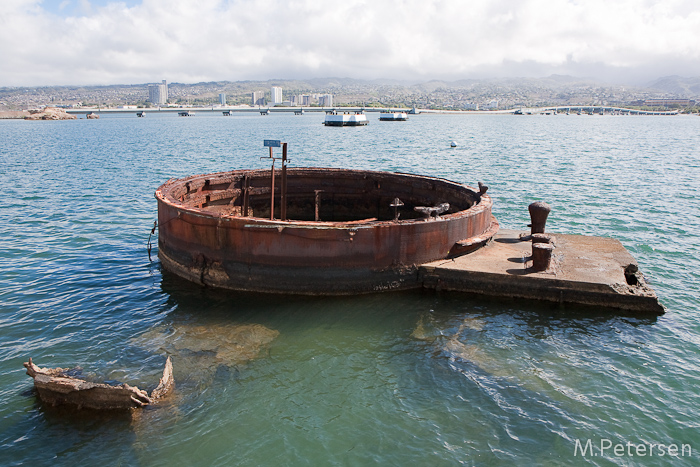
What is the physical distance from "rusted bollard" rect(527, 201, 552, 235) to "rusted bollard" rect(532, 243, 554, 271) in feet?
6.17

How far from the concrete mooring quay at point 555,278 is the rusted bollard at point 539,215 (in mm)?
843

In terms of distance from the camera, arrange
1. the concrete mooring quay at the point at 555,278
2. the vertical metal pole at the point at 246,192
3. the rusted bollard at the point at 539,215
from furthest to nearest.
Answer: the vertical metal pole at the point at 246,192 < the rusted bollard at the point at 539,215 < the concrete mooring quay at the point at 555,278

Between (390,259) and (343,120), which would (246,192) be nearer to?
(390,259)

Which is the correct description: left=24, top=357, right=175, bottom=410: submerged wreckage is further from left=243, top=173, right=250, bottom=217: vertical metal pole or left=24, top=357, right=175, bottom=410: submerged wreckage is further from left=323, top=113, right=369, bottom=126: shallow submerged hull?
left=323, top=113, right=369, bottom=126: shallow submerged hull

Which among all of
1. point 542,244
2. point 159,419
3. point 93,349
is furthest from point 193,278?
point 542,244

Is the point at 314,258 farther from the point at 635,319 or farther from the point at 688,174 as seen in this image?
the point at 688,174

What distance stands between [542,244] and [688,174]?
31326 millimetres

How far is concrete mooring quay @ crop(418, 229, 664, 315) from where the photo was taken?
10.4 meters

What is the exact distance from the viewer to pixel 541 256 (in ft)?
35.8

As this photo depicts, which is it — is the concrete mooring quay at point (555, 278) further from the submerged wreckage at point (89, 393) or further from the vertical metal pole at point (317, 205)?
the submerged wreckage at point (89, 393)

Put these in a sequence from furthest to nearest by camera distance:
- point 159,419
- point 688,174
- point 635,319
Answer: point 688,174, point 635,319, point 159,419

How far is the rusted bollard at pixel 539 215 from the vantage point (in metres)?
12.6

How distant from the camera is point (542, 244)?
10.9 meters

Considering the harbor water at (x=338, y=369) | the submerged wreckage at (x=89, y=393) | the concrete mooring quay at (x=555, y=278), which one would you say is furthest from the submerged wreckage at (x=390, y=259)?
the submerged wreckage at (x=89, y=393)
